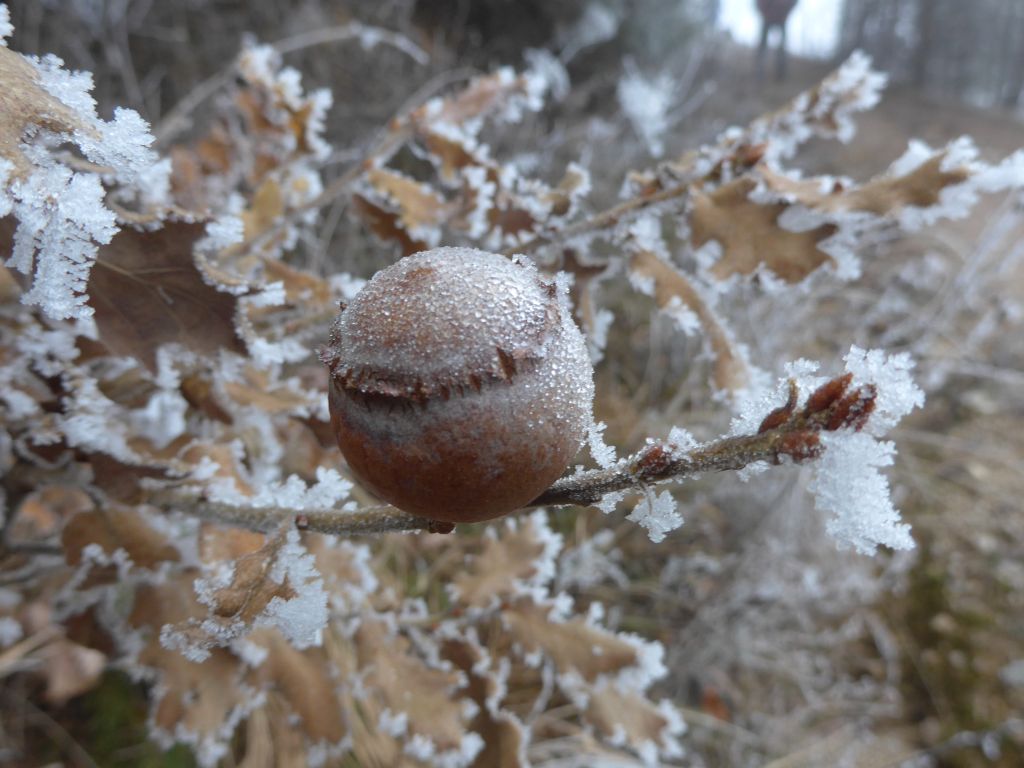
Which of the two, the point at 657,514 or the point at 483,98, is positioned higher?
the point at 483,98

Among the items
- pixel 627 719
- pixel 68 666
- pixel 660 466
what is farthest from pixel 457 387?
pixel 68 666

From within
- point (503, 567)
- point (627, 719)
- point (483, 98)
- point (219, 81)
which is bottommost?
point (627, 719)

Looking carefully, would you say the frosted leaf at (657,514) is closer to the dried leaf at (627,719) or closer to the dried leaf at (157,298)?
the dried leaf at (157,298)

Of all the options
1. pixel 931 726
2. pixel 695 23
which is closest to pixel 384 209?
pixel 931 726

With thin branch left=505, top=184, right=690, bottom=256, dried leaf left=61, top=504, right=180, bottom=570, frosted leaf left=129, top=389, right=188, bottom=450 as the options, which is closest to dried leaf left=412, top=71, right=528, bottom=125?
thin branch left=505, top=184, right=690, bottom=256

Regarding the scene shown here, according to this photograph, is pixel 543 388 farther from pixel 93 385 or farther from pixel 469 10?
pixel 469 10

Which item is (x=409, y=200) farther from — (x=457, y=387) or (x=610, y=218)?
(x=457, y=387)

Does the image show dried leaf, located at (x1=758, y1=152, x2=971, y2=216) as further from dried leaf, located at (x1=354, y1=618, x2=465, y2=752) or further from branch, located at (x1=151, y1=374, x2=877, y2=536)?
dried leaf, located at (x1=354, y1=618, x2=465, y2=752)
